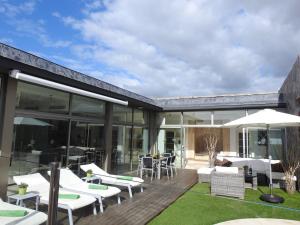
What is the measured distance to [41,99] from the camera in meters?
7.04

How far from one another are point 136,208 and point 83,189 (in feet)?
4.69

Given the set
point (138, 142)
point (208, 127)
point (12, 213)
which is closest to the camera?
point (12, 213)

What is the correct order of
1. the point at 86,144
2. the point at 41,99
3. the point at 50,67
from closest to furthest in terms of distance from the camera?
the point at 50,67
the point at 41,99
the point at 86,144

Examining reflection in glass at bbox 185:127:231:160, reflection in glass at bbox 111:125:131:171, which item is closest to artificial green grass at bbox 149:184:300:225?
reflection in glass at bbox 111:125:131:171

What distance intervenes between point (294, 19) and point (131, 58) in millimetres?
14700

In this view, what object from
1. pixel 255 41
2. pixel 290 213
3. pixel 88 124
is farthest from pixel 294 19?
pixel 88 124

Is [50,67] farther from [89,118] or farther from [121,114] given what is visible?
[121,114]

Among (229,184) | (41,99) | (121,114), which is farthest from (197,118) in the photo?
(41,99)

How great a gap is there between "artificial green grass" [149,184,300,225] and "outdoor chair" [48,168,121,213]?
128 cm

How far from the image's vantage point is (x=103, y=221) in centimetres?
488

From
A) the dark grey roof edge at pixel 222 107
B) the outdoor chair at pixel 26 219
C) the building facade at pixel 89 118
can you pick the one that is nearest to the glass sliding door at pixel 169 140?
the building facade at pixel 89 118

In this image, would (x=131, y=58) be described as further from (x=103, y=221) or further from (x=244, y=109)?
(x=103, y=221)

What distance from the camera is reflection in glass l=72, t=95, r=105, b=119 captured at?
27.7ft

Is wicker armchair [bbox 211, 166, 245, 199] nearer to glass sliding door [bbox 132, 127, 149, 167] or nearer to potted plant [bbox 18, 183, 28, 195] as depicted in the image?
potted plant [bbox 18, 183, 28, 195]
